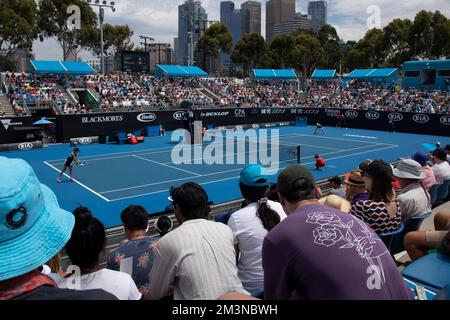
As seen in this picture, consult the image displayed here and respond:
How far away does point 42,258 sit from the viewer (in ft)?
5.84

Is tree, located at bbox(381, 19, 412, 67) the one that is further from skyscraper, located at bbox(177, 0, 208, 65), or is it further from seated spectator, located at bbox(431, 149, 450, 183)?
seated spectator, located at bbox(431, 149, 450, 183)

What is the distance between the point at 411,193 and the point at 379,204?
1319 millimetres

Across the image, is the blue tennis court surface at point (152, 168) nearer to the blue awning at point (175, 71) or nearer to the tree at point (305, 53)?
the blue awning at point (175, 71)

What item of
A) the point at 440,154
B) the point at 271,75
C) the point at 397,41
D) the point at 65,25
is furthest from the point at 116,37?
the point at 440,154

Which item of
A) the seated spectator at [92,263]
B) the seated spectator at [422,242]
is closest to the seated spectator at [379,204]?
the seated spectator at [422,242]

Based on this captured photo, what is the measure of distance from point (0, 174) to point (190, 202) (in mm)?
2090

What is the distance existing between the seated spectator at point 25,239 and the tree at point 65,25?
6575 cm

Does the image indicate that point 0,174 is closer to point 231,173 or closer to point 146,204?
point 146,204

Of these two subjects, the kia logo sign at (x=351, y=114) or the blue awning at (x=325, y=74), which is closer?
the kia logo sign at (x=351, y=114)

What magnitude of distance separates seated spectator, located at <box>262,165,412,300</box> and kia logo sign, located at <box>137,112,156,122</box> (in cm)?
3329

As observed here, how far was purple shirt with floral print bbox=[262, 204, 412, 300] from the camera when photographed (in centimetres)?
223

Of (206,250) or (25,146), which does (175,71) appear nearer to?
(25,146)

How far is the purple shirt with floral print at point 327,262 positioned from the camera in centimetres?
223
